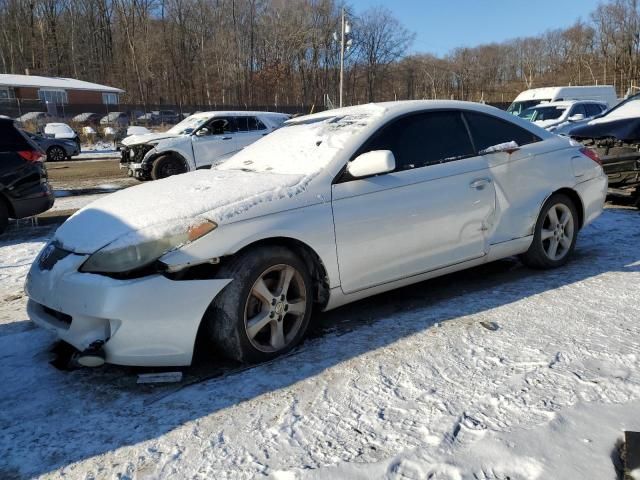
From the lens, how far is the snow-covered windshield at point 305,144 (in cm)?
382

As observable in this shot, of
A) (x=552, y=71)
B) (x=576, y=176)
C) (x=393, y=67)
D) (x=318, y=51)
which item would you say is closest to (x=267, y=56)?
(x=318, y=51)

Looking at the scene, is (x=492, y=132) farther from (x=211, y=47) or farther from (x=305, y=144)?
(x=211, y=47)

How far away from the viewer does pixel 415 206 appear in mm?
3832

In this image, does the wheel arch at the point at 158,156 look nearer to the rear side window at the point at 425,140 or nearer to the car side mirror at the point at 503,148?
the rear side window at the point at 425,140

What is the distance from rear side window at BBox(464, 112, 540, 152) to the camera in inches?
174

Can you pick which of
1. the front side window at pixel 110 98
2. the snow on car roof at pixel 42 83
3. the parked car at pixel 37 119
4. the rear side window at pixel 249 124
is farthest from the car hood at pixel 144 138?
the front side window at pixel 110 98

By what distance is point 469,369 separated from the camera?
309cm

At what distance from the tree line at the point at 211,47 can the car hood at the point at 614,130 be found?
59129 mm

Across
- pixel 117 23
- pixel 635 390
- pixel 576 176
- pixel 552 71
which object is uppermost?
pixel 117 23

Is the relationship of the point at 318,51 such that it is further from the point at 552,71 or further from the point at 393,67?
the point at 552,71

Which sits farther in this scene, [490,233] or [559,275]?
[559,275]

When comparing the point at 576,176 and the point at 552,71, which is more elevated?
the point at 552,71

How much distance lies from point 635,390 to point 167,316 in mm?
2461

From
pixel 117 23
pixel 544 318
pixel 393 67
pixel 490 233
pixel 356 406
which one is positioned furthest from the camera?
pixel 393 67
